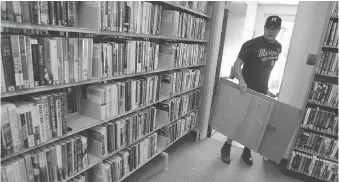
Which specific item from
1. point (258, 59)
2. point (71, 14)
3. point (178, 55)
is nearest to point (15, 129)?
point (71, 14)

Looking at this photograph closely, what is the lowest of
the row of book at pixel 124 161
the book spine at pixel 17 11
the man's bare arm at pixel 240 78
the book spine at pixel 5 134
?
the row of book at pixel 124 161

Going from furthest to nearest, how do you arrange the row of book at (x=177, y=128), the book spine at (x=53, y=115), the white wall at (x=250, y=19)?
1. the white wall at (x=250, y=19)
2. the row of book at (x=177, y=128)
3. the book spine at (x=53, y=115)

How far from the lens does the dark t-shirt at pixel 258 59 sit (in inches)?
87.0

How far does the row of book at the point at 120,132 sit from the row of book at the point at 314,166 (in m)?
1.59

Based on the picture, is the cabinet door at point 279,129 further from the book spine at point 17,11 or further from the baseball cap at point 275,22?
the book spine at point 17,11

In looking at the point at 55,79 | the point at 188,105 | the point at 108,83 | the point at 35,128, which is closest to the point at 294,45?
the point at 188,105

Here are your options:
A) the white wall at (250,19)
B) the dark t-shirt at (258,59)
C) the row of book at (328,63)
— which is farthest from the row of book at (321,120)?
the white wall at (250,19)

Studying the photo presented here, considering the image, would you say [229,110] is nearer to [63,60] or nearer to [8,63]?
[63,60]

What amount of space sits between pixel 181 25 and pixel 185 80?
23.9 inches

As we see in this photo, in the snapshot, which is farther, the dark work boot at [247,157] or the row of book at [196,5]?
the dark work boot at [247,157]

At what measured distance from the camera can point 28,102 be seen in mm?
1074

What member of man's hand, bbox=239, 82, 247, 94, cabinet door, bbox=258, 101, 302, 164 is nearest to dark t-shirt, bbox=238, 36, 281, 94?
man's hand, bbox=239, 82, 247, 94

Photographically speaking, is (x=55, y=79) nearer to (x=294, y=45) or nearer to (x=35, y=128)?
(x=35, y=128)

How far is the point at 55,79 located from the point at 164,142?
1431 millimetres
